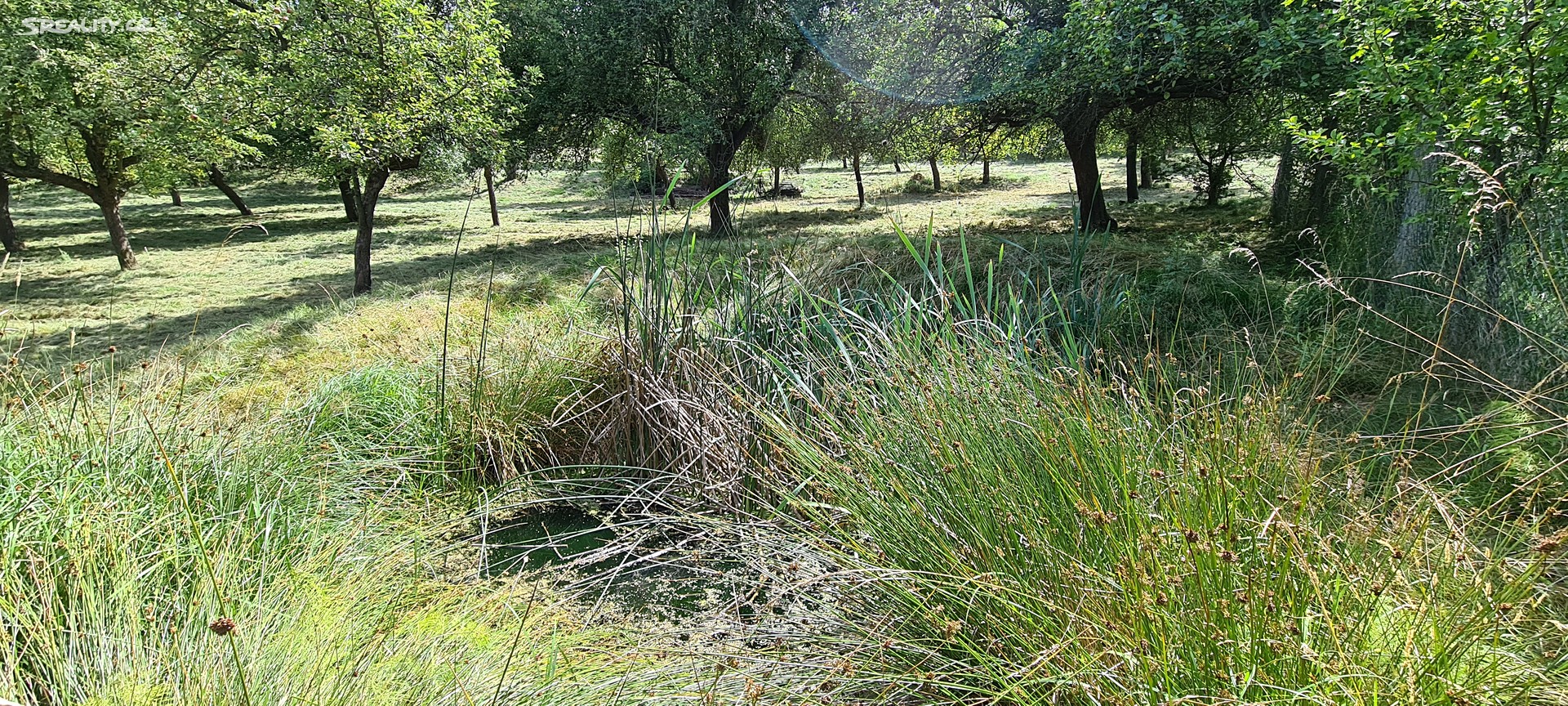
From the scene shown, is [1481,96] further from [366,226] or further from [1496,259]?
[366,226]

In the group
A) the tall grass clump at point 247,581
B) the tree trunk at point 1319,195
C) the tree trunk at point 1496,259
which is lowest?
the tall grass clump at point 247,581

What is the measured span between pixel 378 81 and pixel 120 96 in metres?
3.31

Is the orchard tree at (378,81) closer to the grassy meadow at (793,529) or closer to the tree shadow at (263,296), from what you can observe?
the tree shadow at (263,296)

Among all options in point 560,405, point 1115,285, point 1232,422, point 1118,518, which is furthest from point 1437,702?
point 1115,285

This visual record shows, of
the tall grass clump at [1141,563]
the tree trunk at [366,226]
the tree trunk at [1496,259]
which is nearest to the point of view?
the tall grass clump at [1141,563]

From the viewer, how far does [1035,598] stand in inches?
59.2

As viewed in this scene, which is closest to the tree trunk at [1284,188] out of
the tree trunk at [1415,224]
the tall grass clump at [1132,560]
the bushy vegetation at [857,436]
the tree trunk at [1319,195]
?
the bushy vegetation at [857,436]

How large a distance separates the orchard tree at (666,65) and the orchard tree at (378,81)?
7.59 ft

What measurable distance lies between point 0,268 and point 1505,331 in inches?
221

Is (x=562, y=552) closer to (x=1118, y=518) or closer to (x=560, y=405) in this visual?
(x=560, y=405)

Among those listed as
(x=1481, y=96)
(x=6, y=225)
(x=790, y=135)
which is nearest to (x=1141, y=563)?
(x=1481, y=96)

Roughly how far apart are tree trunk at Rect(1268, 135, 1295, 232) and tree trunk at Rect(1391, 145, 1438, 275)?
293 centimetres

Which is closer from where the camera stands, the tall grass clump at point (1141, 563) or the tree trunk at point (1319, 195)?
the tall grass clump at point (1141, 563)

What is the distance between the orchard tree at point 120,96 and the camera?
8375 millimetres
